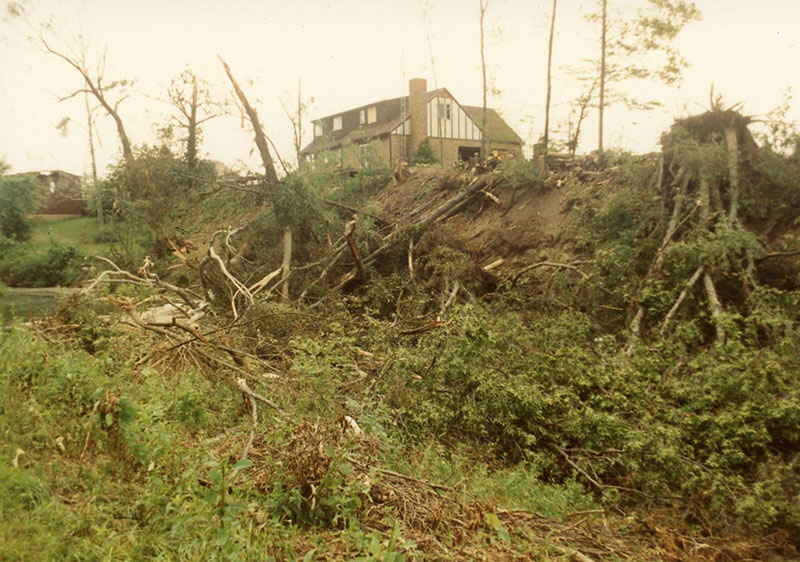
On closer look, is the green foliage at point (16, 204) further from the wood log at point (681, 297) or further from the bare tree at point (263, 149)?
the wood log at point (681, 297)

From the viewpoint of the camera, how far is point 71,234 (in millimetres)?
20344

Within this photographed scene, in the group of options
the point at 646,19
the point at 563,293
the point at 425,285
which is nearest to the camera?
the point at 563,293

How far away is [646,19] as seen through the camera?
16.6 m

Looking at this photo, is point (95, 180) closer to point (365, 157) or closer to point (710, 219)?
point (365, 157)

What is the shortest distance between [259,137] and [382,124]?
75.6 ft

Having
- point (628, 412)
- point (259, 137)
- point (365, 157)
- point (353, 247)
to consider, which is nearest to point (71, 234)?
point (365, 157)

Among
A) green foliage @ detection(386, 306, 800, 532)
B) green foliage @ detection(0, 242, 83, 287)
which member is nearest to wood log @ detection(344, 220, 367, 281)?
green foliage @ detection(386, 306, 800, 532)

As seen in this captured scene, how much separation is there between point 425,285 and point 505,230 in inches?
107

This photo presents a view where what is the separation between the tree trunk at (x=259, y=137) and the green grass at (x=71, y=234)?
27.3ft

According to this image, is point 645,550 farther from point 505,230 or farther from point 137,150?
point 137,150

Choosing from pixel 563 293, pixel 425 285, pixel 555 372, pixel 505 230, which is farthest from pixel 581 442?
pixel 505 230

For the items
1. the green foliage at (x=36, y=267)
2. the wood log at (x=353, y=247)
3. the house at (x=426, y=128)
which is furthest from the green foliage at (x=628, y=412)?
the house at (x=426, y=128)

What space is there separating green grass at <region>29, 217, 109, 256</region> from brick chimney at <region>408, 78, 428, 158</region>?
52.8 ft

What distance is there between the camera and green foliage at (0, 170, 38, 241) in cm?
1602
